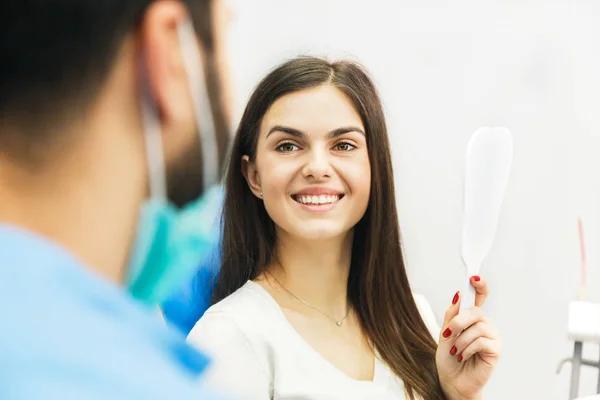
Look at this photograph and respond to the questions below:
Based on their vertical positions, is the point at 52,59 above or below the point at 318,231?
above

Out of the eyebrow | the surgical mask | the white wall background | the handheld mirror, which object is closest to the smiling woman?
the eyebrow

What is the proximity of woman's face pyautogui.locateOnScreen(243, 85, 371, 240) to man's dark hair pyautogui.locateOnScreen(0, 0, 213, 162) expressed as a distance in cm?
59

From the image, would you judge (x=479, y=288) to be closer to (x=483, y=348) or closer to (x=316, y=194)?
(x=483, y=348)

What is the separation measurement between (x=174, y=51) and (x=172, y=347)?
118mm

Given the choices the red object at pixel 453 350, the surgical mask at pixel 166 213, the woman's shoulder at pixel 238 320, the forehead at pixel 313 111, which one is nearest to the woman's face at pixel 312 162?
the forehead at pixel 313 111

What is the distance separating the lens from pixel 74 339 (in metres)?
0.23

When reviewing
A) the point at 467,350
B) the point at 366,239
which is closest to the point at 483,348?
the point at 467,350

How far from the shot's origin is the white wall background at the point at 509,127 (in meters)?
1.31

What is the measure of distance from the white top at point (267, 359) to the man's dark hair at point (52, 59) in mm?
570

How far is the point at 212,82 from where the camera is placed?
0.95 ft

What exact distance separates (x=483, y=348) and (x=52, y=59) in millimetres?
725

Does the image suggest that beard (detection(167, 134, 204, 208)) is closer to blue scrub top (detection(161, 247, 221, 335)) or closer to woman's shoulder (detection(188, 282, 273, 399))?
woman's shoulder (detection(188, 282, 273, 399))

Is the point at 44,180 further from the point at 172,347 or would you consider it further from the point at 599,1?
the point at 599,1

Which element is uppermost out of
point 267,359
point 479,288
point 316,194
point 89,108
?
point 89,108
